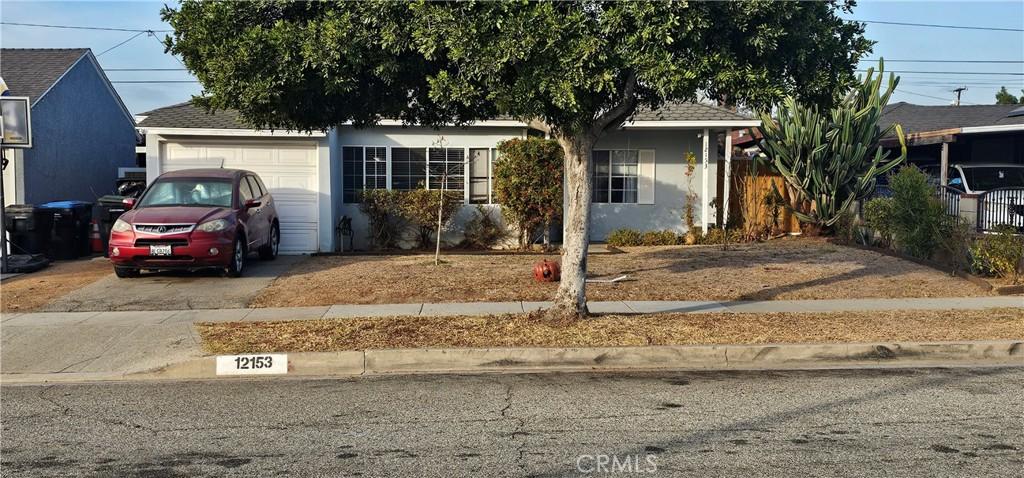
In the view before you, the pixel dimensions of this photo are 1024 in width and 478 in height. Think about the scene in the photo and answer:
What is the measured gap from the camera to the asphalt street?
202 inches

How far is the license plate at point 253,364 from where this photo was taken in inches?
316

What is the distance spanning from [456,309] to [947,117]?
22332mm

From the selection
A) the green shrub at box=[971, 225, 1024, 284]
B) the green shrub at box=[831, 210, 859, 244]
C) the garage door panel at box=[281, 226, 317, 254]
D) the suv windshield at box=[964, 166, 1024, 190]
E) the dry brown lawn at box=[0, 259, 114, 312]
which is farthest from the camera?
the suv windshield at box=[964, 166, 1024, 190]

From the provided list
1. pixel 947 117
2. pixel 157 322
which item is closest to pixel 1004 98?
pixel 947 117

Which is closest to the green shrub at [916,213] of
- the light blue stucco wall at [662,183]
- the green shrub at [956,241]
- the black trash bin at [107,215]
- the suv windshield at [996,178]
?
the green shrub at [956,241]

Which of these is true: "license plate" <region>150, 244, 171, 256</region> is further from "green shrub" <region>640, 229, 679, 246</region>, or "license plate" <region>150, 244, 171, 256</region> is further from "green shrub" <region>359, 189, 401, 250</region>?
"green shrub" <region>640, 229, 679, 246</region>

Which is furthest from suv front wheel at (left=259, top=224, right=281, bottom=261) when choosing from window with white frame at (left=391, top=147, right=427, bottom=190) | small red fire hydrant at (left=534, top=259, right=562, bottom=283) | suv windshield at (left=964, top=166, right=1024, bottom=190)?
suv windshield at (left=964, top=166, right=1024, bottom=190)

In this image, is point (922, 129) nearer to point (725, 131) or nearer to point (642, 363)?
point (725, 131)

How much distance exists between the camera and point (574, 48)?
295 inches

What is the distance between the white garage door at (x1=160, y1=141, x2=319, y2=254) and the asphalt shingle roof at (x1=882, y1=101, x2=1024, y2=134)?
712 inches

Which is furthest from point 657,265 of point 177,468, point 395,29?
point 177,468

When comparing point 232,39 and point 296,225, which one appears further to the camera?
point 296,225

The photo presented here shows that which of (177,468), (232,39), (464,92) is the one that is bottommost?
(177,468)

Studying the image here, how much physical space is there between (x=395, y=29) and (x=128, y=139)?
18383 mm
